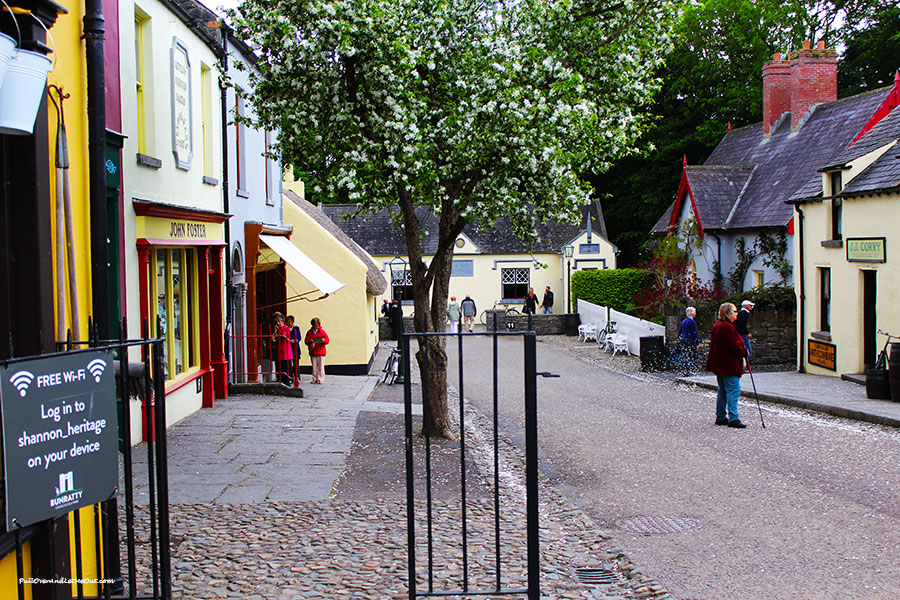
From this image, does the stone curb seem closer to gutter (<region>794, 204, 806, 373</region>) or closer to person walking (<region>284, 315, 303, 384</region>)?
gutter (<region>794, 204, 806, 373</region>)

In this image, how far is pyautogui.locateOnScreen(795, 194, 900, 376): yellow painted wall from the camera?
1770cm

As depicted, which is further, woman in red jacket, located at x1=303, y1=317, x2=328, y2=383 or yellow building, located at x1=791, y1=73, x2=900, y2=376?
woman in red jacket, located at x1=303, y1=317, x2=328, y2=383

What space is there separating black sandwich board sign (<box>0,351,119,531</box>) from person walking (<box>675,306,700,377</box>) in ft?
60.8

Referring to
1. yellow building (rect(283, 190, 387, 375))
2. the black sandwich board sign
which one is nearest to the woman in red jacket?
yellow building (rect(283, 190, 387, 375))

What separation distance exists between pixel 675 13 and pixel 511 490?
275 inches

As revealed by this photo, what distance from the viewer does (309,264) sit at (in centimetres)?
1936

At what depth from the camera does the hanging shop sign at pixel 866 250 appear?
18047 mm

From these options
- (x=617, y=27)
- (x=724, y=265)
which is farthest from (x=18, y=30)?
(x=724, y=265)

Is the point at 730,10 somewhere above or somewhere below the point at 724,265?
above

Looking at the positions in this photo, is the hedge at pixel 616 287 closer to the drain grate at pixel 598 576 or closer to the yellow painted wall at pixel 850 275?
the yellow painted wall at pixel 850 275

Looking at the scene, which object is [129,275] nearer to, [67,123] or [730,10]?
[67,123]

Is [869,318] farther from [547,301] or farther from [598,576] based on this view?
[547,301]

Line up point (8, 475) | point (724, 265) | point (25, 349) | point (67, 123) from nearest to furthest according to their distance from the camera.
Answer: point (8, 475) < point (25, 349) < point (67, 123) < point (724, 265)

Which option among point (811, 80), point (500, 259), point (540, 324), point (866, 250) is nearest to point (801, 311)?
point (866, 250)
